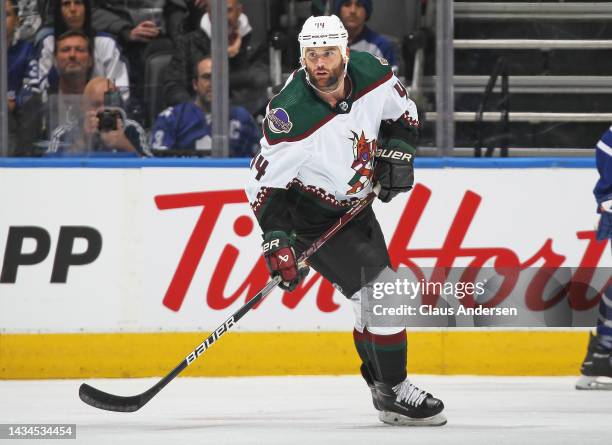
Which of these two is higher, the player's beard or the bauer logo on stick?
the player's beard

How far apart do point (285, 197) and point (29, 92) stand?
198 centimetres

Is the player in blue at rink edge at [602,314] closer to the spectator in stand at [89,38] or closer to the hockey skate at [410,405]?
the hockey skate at [410,405]

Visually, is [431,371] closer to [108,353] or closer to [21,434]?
[108,353]

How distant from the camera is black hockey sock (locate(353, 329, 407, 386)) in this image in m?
4.59

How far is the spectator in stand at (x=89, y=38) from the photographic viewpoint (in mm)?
6148

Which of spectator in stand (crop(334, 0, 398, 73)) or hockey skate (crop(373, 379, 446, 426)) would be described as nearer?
hockey skate (crop(373, 379, 446, 426))

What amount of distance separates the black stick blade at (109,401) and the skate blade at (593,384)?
190 cm

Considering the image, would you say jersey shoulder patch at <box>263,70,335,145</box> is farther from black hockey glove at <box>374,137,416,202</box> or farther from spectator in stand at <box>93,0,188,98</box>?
spectator in stand at <box>93,0,188,98</box>

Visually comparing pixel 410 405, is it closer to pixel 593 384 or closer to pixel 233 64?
pixel 593 384

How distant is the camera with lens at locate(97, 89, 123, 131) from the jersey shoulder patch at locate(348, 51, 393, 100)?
5.80ft

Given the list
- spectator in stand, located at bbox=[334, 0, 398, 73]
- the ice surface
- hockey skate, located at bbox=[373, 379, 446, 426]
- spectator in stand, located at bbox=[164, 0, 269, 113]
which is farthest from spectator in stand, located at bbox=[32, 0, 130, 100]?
hockey skate, located at bbox=[373, 379, 446, 426]

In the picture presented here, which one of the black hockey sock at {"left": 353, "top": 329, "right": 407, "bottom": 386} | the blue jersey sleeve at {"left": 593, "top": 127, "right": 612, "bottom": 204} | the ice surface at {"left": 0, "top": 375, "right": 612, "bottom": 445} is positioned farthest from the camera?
the blue jersey sleeve at {"left": 593, "top": 127, "right": 612, "bottom": 204}

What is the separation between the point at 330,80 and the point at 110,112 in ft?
6.50

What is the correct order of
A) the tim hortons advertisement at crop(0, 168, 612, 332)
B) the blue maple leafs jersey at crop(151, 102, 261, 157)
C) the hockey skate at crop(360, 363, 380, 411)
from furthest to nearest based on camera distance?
the blue maple leafs jersey at crop(151, 102, 261, 157), the tim hortons advertisement at crop(0, 168, 612, 332), the hockey skate at crop(360, 363, 380, 411)
